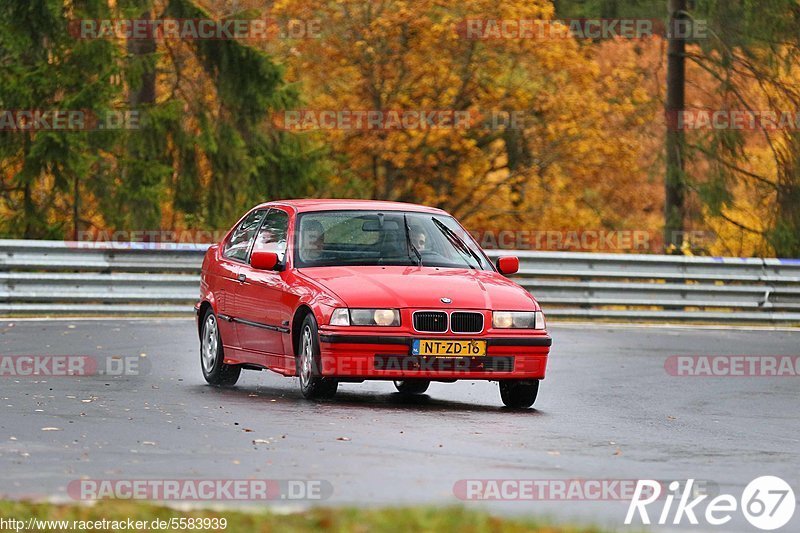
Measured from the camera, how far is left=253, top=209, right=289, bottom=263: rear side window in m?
14.1

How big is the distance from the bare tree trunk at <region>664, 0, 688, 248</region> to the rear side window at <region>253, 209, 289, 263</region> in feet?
78.6

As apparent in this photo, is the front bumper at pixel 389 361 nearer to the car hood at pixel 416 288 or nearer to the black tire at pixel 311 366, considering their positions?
the black tire at pixel 311 366

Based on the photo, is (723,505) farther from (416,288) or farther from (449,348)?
(416,288)

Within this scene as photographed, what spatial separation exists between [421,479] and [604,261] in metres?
15.9

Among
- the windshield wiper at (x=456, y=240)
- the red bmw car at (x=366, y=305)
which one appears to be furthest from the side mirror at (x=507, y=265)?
the windshield wiper at (x=456, y=240)

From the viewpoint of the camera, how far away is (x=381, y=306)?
1266 centimetres

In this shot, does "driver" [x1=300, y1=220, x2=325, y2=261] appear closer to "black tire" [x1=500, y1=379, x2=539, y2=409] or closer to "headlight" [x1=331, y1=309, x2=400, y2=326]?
"headlight" [x1=331, y1=309, x2=400, y2=326]

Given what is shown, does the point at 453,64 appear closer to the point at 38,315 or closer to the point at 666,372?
the point at 38,315

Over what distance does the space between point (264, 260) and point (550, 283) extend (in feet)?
36.1

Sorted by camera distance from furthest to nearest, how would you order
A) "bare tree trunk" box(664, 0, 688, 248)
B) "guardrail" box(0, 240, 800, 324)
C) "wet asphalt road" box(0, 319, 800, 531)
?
"bare tree trunk" box(664, 0, 688, 248)
"guardrail" box(0, 240, 800, 324)
"wet asphalt road" box(0, 319, 800, 531)

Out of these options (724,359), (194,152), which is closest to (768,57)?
(194,152)

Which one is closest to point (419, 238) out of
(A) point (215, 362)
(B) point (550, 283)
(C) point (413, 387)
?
(C) point (413, 387)

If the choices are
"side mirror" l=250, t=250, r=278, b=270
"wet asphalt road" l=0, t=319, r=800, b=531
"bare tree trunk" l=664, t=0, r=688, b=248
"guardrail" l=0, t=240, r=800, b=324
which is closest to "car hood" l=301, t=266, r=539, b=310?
"side mirror" l=250, t=250, r=278, b=270

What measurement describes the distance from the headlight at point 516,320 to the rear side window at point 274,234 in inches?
79.4
